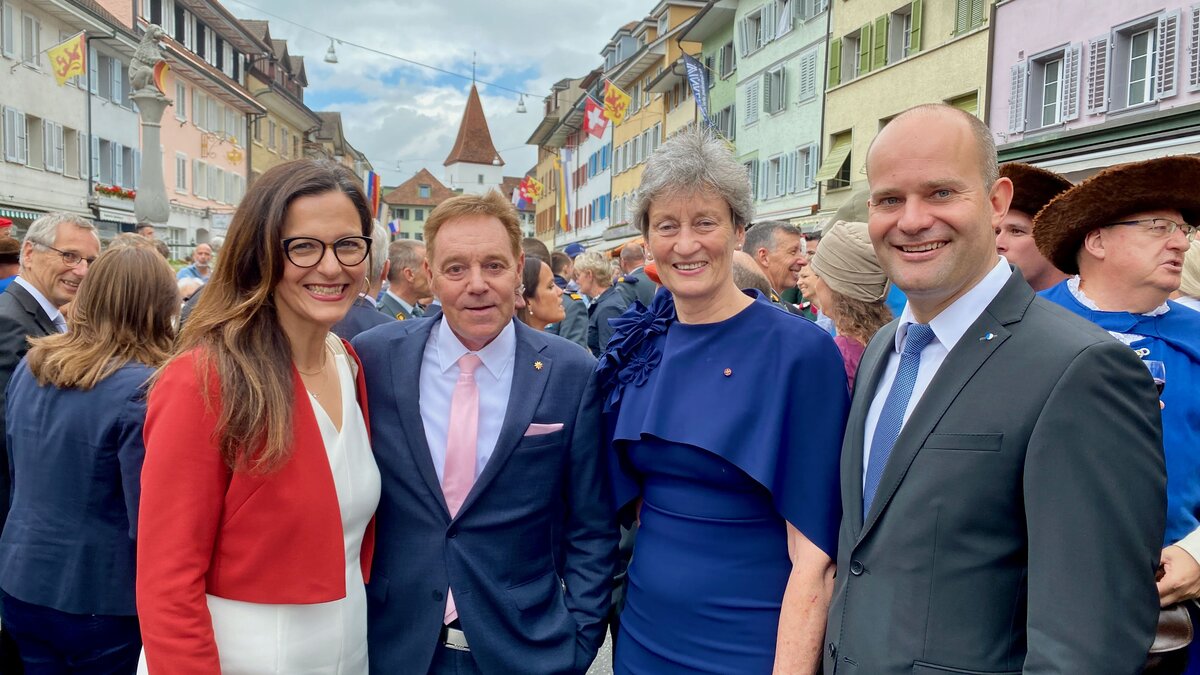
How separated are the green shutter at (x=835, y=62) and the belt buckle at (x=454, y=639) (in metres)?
22.1

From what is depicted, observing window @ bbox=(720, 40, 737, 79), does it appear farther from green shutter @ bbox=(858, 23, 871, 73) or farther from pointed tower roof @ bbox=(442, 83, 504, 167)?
pointed tower roof @ bbox=(442, 83, 504, 167)

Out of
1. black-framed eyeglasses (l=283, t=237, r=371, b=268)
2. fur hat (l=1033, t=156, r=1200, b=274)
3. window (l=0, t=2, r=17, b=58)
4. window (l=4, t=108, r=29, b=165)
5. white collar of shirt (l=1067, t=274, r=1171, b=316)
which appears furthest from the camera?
window (l=4, t=108, r=29, b=165)

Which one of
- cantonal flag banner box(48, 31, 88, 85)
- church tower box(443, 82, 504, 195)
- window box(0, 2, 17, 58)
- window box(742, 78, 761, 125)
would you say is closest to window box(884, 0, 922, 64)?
window box(742, 78, 761, 125)

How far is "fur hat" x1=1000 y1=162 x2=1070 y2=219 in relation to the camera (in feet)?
11.9

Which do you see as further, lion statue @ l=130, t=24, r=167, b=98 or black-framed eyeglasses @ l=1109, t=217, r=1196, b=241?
lion statue @ l=130, t=24, r=167, b=98

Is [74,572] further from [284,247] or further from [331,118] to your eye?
[331,118]

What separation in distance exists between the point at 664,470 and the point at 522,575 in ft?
1.73

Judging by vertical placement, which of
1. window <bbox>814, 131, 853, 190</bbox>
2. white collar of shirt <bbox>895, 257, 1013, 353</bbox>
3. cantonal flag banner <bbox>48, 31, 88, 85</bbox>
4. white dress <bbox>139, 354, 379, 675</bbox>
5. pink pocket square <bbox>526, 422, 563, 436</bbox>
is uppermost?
cantonal flag banner <bbox>48, 31, 88, 85</bbox>

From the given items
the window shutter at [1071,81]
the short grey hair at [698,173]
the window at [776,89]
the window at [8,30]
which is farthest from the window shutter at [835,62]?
the short grey hair at [698,173]

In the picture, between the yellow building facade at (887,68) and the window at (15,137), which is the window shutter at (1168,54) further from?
the window at (15,137)

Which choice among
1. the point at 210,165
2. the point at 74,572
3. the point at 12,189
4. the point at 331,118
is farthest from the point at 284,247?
the point at 331,118

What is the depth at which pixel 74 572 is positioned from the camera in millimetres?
3162

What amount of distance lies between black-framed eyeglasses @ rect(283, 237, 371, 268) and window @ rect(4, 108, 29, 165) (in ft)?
81.3

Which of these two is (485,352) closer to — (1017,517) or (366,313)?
(1017,517)
